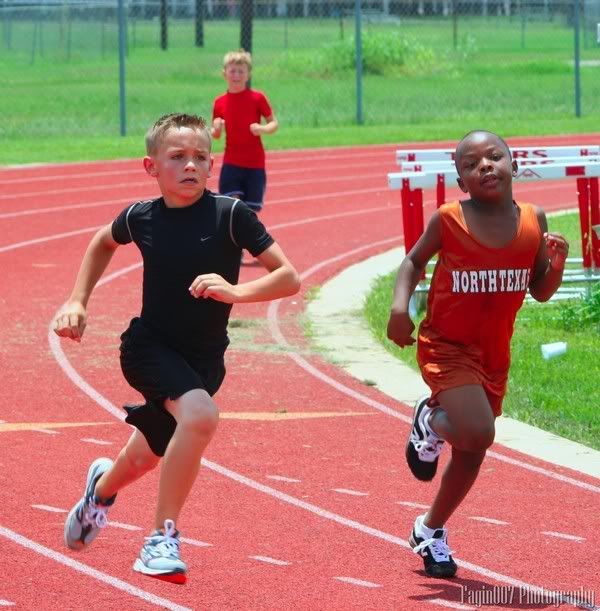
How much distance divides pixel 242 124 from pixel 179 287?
29.7ft

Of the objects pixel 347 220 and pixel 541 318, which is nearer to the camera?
pixel 541 318

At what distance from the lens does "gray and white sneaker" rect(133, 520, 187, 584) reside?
16.6 feet

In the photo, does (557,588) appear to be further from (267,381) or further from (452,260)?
(267,381)

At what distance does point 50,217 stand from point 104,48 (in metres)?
18.9

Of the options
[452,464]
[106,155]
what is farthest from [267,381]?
[106,155]

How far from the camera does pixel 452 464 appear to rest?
5.66 m

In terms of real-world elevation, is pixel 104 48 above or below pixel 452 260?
above

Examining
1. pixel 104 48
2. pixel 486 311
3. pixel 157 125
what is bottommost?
pixel 486 311

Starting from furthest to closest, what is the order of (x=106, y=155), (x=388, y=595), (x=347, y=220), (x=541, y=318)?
(x=106, y=155) → (x=347, y=220) → (x=541, y=318) → (x=388, y=595)

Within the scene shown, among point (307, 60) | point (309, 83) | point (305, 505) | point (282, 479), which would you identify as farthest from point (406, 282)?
point (307, 60)

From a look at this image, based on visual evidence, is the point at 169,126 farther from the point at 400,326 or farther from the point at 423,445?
the point at 423,445

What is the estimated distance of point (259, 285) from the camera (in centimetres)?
538

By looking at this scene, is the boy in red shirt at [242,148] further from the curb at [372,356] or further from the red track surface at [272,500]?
the red track surface at [272,500]

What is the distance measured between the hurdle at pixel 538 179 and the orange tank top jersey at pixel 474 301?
16.8 feet
